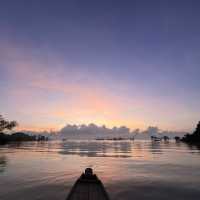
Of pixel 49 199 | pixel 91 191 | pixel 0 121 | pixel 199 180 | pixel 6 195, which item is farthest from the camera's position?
pixel 0 121

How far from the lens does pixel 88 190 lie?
19906 mm

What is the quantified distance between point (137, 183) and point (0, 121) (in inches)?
6133

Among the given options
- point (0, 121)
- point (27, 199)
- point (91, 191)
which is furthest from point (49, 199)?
point (0, 121)

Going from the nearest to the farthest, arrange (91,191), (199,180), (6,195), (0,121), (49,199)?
(91,191)
(49,199)
(6,195)
(199,180)
(0,121)

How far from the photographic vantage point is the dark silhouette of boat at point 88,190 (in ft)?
58.3

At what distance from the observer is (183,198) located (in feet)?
70.8

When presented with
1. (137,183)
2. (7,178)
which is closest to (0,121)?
(7,178)

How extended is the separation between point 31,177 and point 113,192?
14.1 m

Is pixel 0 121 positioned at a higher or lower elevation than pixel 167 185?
higher

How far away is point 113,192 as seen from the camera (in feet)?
77.5

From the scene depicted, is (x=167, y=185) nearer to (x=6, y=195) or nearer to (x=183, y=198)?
(x=183, y=198)

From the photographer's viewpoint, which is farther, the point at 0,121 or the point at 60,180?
the point at 0,121

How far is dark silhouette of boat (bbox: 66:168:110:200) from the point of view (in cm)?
1777

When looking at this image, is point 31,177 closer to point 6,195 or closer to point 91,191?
point 6,195
